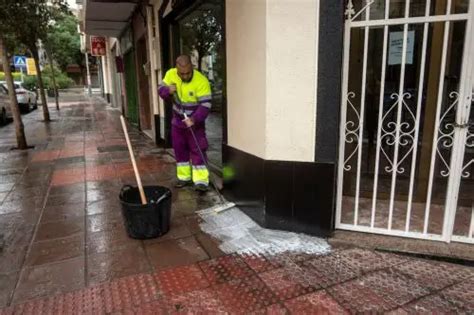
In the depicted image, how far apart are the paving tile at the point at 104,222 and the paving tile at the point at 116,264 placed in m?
0.55

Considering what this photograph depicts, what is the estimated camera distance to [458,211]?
3.86 metres

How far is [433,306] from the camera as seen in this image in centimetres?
250

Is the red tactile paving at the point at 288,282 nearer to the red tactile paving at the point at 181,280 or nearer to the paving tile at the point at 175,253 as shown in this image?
the red tactile paving at the point at 181,280

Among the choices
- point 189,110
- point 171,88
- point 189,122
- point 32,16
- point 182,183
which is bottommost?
point 182,183

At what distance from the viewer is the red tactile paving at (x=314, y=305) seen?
2.47 meters

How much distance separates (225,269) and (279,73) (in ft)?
5.46

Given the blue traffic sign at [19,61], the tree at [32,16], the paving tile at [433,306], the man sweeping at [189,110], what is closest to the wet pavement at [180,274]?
the paving tile at [433,306]

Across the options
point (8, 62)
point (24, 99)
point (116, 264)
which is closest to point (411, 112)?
point (116, 264)

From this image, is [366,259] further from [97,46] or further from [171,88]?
[97,46]

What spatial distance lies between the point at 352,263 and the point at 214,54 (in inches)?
130

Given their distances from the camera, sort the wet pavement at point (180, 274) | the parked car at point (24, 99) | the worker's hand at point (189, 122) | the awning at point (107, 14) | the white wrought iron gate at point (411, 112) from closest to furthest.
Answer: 1. the wet pavement at point (180, 274)
2. the white wrought iron gate at point (411, 112)
3. the worker's hand at point (189, 122)
4. the awning at point (107, 14)
5. the parked car at point (24, 99)

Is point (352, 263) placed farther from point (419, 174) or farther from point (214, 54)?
point (214, 54)

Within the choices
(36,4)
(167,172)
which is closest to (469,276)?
(167,172)

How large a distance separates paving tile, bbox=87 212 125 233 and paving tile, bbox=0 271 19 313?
867 millimetres
